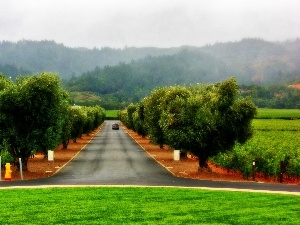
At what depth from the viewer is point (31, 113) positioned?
33781mm

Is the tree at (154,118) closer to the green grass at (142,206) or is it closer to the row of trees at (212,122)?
the row of trees at (212,122)

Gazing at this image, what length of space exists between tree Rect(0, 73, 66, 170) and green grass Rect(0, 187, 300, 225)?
28.0 feet

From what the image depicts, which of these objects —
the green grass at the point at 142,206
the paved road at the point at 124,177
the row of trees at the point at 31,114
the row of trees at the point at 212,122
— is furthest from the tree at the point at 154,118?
the green grass at the point at 142,206

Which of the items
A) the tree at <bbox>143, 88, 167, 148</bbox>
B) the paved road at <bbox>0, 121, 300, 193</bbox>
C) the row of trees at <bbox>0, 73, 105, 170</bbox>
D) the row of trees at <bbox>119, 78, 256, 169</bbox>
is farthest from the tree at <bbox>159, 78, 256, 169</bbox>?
the tree at <bbox>143, 88, 167, 148</bbox>

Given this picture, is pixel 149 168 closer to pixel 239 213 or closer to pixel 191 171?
pixel 191 171

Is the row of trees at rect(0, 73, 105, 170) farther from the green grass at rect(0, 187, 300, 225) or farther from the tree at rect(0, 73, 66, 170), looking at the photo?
the green grass at rect(0, 187, 300, 225)

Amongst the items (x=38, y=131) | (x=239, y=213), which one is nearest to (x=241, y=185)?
(x=239, y=213)

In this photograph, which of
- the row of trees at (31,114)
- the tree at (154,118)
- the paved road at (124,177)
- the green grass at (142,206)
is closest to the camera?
the green grass at (142,206)

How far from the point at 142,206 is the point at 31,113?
596 inches

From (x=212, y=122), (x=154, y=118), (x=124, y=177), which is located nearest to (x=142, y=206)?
(x=124, y=177)

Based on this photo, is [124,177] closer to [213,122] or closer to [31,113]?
[213,122]

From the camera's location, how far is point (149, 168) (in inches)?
1499

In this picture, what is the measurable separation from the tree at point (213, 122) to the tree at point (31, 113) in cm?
784

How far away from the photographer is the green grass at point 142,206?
1852 cm
